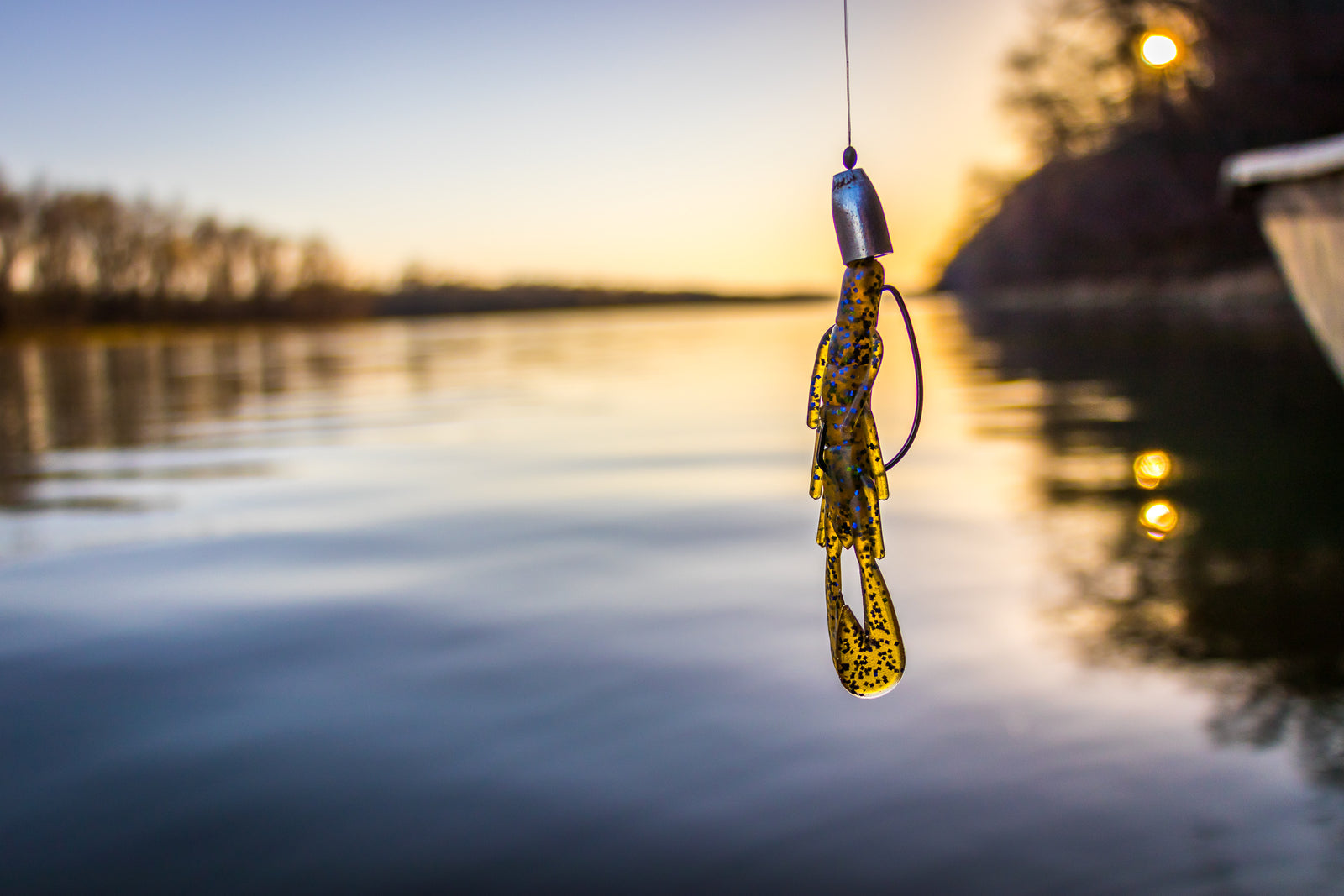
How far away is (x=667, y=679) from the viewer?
6355mm

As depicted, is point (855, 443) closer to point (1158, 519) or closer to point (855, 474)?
point (855, 474)

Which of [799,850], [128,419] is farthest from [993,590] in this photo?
[128,419]

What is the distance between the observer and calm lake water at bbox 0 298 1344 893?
176 inches

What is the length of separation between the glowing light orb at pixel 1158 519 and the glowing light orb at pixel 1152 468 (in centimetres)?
109

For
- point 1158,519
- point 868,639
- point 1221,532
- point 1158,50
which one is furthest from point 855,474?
point 1158,519

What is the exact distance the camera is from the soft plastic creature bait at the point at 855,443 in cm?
164

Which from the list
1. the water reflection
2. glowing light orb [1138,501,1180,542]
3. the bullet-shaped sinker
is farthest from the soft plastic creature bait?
glowing light orb [1138,501,1180,542]

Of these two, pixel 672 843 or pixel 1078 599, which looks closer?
pixel 672 843

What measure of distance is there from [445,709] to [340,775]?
86 cm

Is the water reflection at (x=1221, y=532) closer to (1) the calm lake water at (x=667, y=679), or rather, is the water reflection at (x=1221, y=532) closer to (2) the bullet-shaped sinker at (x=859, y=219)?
(1) the calm lake water at (x=667, y=679)

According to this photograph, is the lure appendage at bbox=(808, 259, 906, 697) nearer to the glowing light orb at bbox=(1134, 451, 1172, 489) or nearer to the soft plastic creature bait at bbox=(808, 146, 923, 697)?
the soft plastic creature bait at bbox=(808, 146, 923, 697)

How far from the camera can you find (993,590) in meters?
8.05

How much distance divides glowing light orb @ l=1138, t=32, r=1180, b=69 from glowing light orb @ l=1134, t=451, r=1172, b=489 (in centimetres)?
541

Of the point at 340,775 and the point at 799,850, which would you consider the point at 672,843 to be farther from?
the point at 340,775
